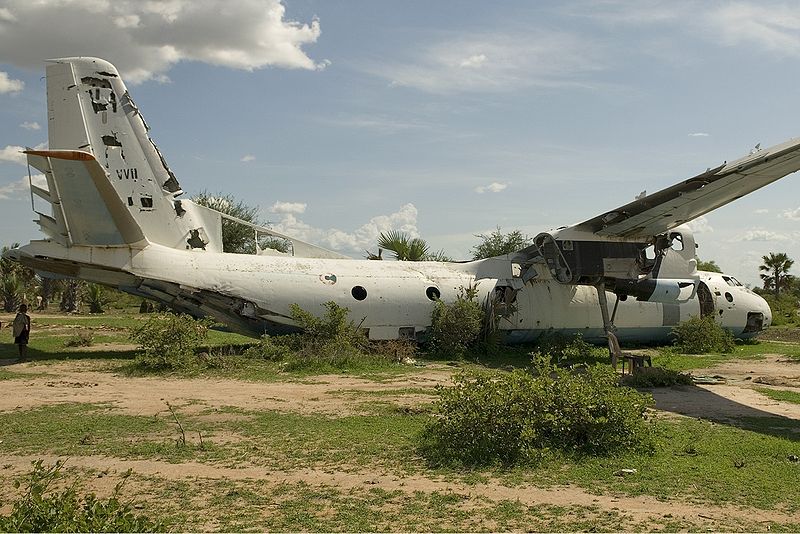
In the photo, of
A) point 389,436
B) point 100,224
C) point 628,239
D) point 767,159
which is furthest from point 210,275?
point 767,159

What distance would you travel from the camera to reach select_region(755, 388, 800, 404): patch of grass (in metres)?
Answer: 12.4

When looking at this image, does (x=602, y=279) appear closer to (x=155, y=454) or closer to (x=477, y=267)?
(x=477, y=267)

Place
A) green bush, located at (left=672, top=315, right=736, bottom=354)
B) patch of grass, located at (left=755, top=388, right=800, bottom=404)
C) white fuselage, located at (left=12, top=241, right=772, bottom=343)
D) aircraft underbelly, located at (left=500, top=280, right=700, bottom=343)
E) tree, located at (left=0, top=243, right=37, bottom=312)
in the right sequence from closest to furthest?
patch of grass, located at (left=755, top=388, right=800, bottom=404) < white fuselage, located at (left=12, top=241, right=772, bottom=343) < aircraft underbelly, located at (left=500, top=280, right=700, bottom=343) < green bush, located at (left=672, top=315, right=736, bottom=354) < tree, located at (left=0, top=243, right=37, bottom=312)

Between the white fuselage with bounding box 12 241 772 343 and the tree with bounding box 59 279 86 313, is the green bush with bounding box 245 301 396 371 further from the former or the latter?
the tree with bounding box 59 279 86 313

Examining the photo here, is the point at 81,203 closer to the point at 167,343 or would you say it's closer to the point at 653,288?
the point at 167,343

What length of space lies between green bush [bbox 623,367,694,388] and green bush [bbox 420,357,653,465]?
5655 millimetres

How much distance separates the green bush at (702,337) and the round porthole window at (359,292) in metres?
9.78

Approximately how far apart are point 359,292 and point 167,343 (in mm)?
5256

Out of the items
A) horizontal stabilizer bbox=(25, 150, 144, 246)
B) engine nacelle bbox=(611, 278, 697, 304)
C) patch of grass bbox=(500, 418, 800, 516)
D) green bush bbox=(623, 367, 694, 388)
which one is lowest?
patch of grass bbox=(500, 418, 800, 516)

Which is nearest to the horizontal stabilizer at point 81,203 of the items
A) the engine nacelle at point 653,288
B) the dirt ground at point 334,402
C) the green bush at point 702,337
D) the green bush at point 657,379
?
the dirt ground at point 334,402

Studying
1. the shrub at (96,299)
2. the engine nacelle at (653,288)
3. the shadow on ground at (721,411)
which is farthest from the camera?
the shrub at (96,299)

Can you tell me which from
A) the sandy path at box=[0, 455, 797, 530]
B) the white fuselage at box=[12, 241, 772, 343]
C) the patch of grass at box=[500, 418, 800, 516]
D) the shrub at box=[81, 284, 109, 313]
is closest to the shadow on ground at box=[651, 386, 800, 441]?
the patch of grass at box=[500, 418, 800, 516]

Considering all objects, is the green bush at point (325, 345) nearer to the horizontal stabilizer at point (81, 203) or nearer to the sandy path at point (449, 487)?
the horizontal stabilizer at point (81, 203)

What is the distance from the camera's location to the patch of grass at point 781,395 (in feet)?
40.6
